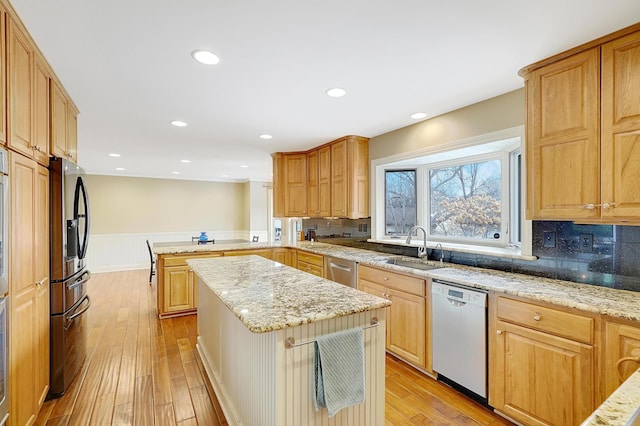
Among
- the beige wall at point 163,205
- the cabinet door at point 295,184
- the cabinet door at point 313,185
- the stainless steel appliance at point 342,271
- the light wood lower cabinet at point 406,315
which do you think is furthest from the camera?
the beige wall at point 163,205

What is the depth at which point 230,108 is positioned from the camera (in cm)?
282

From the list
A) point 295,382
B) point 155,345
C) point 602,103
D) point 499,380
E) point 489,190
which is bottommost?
point 155,345

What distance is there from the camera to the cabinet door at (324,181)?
4223 millimetres

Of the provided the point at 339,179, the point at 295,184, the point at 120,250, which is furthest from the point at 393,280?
the point at 120,250

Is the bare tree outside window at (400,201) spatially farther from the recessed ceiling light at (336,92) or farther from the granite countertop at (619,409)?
the granite countertop at (619,409)

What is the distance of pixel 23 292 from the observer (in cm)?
Answer: 174

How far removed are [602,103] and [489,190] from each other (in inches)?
51.4

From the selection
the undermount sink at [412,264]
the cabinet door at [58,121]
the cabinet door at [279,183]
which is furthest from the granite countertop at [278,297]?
the cabinet door at [279,183]

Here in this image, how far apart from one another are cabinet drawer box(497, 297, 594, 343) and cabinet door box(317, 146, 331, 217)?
2567mm

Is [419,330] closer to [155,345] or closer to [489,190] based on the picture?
[489,190]

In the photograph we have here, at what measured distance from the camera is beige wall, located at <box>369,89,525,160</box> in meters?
2.40

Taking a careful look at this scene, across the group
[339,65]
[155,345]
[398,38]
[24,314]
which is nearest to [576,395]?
[398,38]

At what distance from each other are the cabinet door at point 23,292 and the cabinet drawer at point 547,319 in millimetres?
2844

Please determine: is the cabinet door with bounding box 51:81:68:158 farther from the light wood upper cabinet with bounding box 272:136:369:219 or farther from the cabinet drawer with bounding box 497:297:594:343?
the cabinet drawer with bounding box 497:297:594:343
